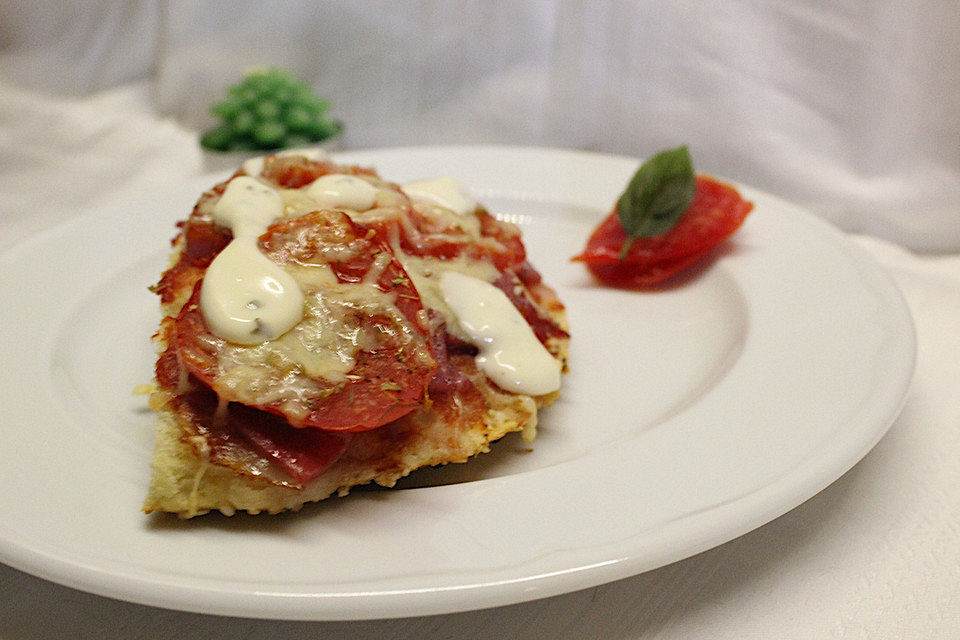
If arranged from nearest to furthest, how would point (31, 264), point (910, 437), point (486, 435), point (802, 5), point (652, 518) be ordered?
1. point (652, 518)
2. point (486, 435)
3. point (910, 437)
4. point (31, 264)
5. point (802, 5)

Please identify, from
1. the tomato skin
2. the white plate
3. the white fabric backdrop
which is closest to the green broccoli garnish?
the white fabric backdrop

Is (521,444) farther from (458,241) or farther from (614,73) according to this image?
(614,73)

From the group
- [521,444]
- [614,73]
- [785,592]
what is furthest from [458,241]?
[614,73]

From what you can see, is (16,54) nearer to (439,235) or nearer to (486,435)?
(439,235)

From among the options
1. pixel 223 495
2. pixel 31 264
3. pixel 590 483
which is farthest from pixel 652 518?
pixel 31 264

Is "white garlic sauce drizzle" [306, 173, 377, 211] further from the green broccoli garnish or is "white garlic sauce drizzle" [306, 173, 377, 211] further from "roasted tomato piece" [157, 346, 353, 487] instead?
the green broccoli garnish

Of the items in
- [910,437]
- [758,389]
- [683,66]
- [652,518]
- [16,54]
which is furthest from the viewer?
[16,54]

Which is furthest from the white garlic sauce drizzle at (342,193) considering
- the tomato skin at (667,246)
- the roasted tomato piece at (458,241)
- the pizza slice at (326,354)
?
the tomato skin at (667,246)
